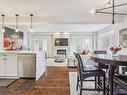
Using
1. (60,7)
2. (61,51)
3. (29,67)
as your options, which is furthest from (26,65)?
(61,51)

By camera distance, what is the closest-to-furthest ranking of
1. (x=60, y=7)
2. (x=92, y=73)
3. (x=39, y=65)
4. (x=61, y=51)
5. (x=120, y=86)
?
(x=120, y=86) < (x=92, y=73) < (x=60, y=7) < (x=39, y=65) < (x=61, y=51)

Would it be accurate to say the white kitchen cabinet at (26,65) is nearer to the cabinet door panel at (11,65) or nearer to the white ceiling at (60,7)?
the cabinet door panel at (11,65)

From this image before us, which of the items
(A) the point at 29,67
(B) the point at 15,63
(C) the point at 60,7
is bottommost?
(A) the point at 29,67

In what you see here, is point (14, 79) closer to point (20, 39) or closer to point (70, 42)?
point (20, 39)

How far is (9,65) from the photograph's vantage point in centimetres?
553

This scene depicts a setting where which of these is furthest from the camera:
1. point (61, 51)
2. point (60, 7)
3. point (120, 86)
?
point (61, 51)

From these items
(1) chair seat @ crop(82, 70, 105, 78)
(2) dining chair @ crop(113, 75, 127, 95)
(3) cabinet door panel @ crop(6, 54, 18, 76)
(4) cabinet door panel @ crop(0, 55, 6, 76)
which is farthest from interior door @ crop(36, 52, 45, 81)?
(2) dining chair @ crop(113, 75, 127, 95)

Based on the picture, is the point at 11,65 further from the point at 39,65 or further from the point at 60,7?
the point at 60,7

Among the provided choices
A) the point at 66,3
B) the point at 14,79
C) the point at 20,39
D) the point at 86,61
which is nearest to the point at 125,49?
the point at 86,61

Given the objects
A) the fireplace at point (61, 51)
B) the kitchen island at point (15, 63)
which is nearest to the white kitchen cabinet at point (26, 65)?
the kitchen island at point (15, 63)

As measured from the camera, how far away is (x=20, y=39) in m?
11.0

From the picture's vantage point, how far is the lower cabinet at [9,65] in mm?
5520

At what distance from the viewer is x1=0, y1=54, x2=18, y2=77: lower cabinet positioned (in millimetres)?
5520

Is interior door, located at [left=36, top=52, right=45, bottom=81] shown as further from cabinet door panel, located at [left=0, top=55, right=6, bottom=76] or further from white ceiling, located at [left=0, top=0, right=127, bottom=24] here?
white ceiling, located at [left=0, top=0, right=127, bottom=24]
